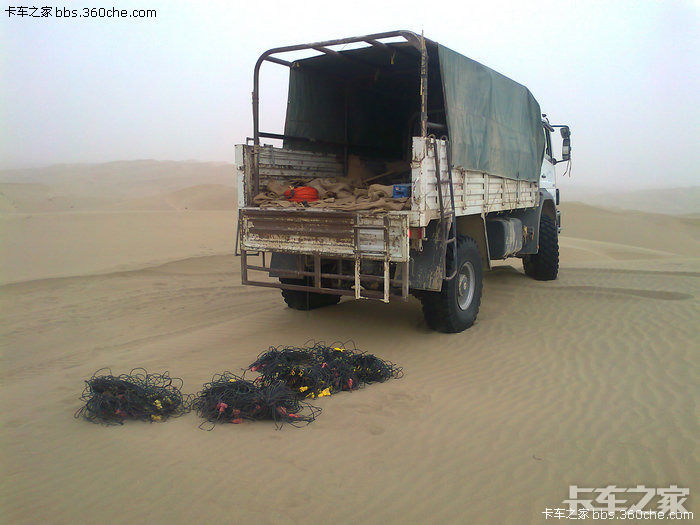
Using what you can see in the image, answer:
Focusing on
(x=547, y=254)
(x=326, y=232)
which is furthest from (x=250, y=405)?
(x=547, y=254)

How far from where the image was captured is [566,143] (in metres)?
10.2

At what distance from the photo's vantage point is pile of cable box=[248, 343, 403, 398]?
4660 mm

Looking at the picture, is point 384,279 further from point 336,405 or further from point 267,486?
point 267,486

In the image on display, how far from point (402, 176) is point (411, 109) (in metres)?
1.42

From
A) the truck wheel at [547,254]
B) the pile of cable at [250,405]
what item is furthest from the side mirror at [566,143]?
the pile of cable at [250,405]

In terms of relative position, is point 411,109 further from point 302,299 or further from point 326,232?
point 326,232

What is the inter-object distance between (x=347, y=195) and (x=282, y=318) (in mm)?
1940

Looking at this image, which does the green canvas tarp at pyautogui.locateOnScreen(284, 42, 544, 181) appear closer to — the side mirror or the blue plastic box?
the blue plastic box

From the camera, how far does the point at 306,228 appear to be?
5969 millimetres

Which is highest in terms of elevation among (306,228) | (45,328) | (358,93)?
(358,93)

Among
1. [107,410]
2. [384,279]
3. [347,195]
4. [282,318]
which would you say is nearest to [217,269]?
[282,318]

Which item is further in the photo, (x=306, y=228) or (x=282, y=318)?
(x=282, y=318)

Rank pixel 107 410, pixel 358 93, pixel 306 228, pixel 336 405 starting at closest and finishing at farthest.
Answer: pixel 107 410, pixel 336 405, pixel 306 228, pixel 358 93

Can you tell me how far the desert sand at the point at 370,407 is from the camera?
3.13 metres
